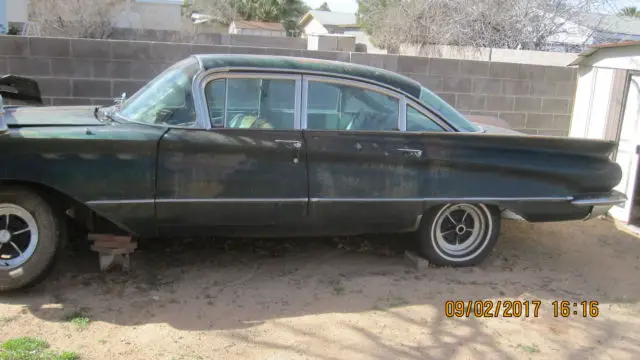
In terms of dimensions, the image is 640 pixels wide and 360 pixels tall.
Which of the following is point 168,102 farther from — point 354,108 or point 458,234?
point 458,234

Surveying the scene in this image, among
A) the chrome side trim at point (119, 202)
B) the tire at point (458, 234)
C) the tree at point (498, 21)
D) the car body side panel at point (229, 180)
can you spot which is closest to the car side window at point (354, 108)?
the car body side panel at point (229, 180)

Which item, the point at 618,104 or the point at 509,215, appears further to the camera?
the point at 618,104

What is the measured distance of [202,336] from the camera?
3.65m

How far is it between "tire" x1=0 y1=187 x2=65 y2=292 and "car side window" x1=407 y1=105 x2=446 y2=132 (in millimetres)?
2781

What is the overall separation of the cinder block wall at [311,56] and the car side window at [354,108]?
3.48m

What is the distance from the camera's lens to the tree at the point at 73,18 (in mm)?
20545

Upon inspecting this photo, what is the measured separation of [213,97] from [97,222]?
1.28 metres

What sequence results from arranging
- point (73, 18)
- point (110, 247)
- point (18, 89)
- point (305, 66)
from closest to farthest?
point (110, 247), point (305, 66), point (18, 89), point (73, 18)

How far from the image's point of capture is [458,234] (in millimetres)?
5008

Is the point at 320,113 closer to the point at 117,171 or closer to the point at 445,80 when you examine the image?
the point at 117,171

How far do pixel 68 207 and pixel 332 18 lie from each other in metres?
58.2

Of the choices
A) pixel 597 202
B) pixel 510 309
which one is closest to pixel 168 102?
pixel 510 309

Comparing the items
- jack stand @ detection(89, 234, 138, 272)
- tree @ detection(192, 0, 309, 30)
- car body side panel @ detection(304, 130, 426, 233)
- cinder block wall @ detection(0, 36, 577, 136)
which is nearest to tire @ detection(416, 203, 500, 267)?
car body side panel @ detection(304, 130, 426, 233)

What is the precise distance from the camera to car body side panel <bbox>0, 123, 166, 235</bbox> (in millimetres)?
3832
